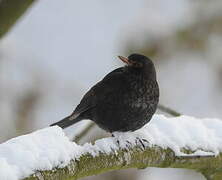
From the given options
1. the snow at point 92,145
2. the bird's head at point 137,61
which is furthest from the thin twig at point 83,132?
the bird's head at point 137,61

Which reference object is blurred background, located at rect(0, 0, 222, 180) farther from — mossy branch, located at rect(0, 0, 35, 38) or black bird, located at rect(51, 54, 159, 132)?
mossy branch, located at rect(0, 0, 35, 38)

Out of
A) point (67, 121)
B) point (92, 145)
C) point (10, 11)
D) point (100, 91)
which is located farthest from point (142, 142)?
point (10, 11)

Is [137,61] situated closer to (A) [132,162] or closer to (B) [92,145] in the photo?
(A) [132,162]

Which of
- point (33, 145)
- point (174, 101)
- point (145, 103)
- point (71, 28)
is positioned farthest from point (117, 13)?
point (33, 145)

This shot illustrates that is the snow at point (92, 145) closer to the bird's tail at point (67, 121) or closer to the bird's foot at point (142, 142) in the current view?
the bird's foot at point (142, 142)

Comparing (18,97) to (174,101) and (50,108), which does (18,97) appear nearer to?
(50,108)

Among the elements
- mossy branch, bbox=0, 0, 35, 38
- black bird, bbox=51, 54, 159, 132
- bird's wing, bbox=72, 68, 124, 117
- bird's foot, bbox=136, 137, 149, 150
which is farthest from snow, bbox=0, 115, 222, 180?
mossy branch, bbox=0, 0, 35, 38
